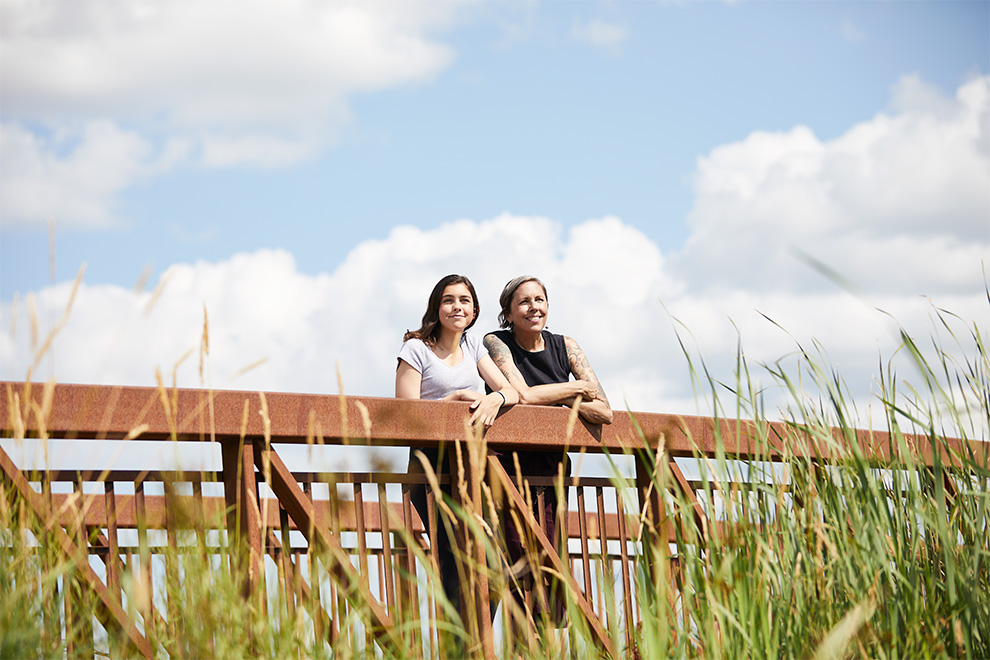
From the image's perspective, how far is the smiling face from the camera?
15.1 feet

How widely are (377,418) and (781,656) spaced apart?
1709 mm

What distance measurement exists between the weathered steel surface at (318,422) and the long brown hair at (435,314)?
0.80 m

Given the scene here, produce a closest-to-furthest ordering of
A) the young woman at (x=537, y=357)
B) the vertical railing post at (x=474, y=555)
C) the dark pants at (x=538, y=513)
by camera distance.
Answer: the vertical railing post at (x=474, y=555)
the dark pants at (x=538, y=513)
the young woman at (x=537, y=357)

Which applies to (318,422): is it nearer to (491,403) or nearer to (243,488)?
(243,488)

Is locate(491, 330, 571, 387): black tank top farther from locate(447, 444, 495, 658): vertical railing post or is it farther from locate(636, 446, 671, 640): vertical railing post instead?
locate(636, 446, 671, 640): vertical railing post

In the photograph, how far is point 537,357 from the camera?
5117 mm

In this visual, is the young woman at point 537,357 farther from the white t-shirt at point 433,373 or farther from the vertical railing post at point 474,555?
the vertical railing post at point 474,555

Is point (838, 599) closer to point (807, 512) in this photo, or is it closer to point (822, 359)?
point (807, 512)

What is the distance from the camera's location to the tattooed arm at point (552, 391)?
423 cm

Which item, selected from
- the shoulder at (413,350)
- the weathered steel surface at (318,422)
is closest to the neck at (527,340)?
the shoulder at (413,350)

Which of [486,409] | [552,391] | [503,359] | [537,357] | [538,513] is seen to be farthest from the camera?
[537,357]

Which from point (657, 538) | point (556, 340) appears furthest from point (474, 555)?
point (556, 340)

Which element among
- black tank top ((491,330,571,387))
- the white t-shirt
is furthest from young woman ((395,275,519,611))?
black tank top ((491,330,571,387))

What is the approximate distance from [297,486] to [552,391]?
173 cm
